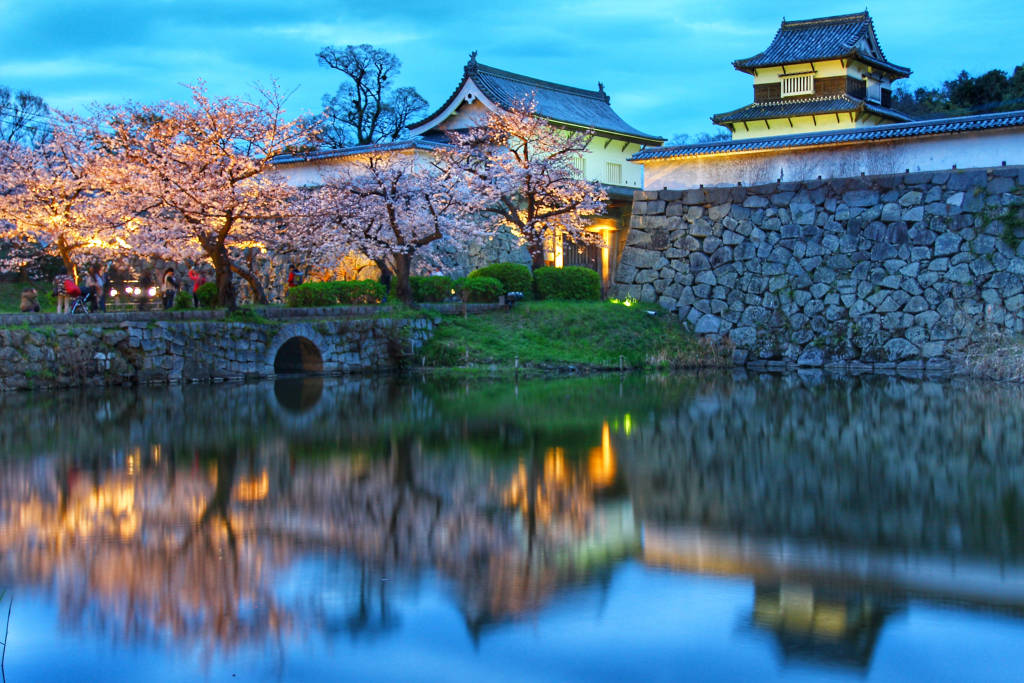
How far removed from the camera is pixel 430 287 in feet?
90.0

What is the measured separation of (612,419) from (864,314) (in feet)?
40.7

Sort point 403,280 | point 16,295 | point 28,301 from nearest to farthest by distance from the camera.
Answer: point 28,301 → point 403,280 → point 16,295

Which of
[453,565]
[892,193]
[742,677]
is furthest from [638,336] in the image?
[742,677]

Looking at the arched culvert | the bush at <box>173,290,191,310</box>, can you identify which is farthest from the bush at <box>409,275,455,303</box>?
the bush at <box>173,290,191,310</box>

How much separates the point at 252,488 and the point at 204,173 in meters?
13.6

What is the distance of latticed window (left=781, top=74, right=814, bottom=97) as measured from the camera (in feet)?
117

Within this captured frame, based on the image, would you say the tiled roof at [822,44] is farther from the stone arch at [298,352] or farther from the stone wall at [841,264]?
the stone arch at [298,352]

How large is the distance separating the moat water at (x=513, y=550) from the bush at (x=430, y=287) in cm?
1268

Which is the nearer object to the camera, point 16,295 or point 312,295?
point 312,295

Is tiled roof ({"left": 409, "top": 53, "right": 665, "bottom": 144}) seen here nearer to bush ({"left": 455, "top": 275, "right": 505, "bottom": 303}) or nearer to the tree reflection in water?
bush ({"left": 455, "top": 275, "right": 505, "bottom": 303})

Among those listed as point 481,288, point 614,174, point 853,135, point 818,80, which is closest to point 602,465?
point 481,288

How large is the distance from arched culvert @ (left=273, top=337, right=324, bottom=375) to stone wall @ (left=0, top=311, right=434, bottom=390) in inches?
19.1

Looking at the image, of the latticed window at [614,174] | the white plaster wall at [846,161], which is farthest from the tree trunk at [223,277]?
the latticed window at [614,174]

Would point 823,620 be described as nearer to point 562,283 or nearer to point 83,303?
point 83,303
